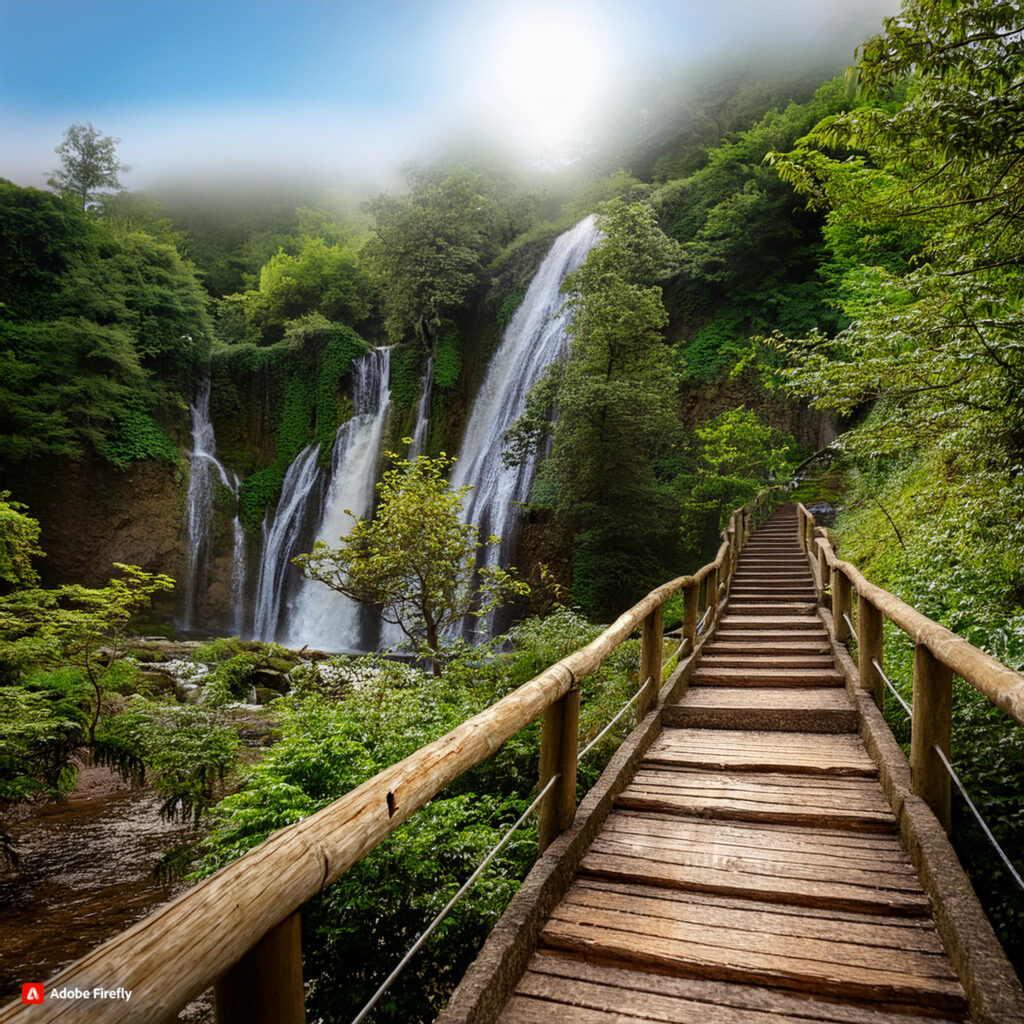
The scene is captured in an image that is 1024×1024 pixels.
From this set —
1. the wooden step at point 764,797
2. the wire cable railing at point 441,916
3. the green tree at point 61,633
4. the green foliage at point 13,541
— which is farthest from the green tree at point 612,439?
the wire cable railing at point 441,916

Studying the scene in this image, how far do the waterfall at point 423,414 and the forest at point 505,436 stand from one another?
179 mm

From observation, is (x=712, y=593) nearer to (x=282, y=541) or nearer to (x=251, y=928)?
(x=251, y=928)

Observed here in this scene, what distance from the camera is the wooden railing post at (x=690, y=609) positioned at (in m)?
5.80

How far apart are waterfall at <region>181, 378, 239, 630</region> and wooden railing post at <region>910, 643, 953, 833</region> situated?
80.0 ft

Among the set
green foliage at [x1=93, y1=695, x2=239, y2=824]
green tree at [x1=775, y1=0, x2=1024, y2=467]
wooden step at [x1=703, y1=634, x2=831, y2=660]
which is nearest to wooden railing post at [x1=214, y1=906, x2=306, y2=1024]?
green tree at [x1=775, y1=0, x2=1024, y2=467]

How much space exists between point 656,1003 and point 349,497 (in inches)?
878

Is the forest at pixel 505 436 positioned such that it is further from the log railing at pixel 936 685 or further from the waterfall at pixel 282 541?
the waterfall at pixel 282 541

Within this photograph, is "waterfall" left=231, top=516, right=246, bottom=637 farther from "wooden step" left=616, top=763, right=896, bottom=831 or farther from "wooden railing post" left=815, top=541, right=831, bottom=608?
"wooden step" left=616, top=763, right=896, bottom=831

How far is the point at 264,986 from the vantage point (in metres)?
1.09

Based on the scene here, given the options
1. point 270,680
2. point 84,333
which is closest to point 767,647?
point 270,680

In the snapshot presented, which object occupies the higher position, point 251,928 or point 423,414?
point 423,414

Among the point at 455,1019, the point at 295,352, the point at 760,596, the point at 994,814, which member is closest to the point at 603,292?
the point at 760,596

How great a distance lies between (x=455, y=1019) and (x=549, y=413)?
1756 cm

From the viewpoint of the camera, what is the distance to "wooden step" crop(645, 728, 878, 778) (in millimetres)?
3734
